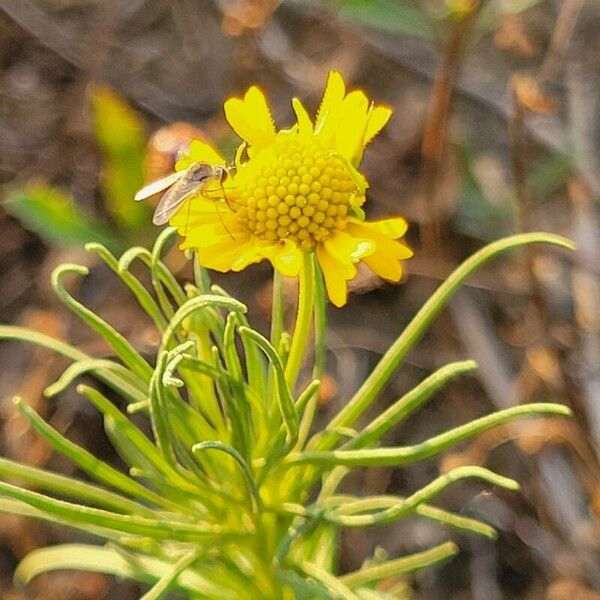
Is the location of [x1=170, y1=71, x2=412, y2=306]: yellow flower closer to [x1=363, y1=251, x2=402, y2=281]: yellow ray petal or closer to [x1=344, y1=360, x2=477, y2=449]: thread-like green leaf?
[x1=363, y1=251, x2=402, y2=281]: yellow ray petal

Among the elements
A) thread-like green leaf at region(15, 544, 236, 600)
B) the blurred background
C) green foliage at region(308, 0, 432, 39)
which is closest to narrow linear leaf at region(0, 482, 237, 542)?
thread-like green leaf at region(15, 544, 236, 600)

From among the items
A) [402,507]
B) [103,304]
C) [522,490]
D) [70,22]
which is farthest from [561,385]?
[70,22]

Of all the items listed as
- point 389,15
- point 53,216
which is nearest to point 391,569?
point 53,216

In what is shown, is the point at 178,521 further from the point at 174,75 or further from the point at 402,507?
the point at 174,75

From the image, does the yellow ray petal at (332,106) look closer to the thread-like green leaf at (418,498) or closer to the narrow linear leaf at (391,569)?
the thread-like green leaf at (418,498)

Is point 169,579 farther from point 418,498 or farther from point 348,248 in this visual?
point 348,248

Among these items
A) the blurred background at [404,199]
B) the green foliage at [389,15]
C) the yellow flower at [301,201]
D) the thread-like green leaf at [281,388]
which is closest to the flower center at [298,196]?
the yellow flower at [301,201]

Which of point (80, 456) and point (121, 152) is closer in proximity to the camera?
point (80, 456)
